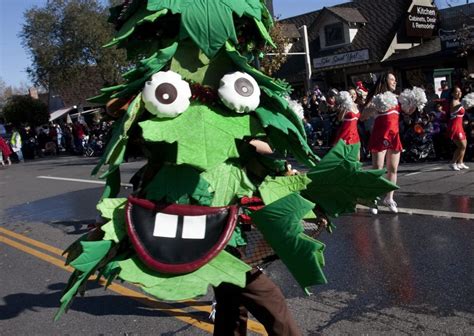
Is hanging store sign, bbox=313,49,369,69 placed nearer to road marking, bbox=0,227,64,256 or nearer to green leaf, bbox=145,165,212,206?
road marking, bbox=0,227,64,256

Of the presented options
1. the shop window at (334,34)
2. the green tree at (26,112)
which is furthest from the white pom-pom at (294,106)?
the green tree at (26,112)

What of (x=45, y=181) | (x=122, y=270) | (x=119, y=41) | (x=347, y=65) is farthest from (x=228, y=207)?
(x=347, y=65)

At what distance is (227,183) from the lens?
241 cm

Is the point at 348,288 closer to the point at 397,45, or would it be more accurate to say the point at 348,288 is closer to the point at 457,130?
the point at 457,130

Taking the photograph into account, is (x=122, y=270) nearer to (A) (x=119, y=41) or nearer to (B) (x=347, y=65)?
(A) (x=119, y=41)

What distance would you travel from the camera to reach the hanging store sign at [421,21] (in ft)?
78.2

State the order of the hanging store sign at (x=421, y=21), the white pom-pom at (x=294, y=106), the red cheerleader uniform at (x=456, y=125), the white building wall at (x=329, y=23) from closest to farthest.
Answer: the white pom-pom at (x=294, y=106) < the red cheerleader uniform at (x=456, y=125) < the hanging store sign at (x=421, y=21) < the white building wall at (x=329, y=23)

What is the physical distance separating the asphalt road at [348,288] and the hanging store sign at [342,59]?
17.4m

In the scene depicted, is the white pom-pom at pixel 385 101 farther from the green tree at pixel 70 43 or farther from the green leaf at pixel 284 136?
the green tree at pixel 70 43

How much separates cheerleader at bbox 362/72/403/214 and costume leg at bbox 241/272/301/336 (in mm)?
4334

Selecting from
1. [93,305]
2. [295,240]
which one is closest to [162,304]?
[93,305]

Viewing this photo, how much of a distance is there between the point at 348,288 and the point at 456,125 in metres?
6.73

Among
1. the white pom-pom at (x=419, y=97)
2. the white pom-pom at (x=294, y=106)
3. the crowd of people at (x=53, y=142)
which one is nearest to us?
the white pom-pom at (x=294, y=106)

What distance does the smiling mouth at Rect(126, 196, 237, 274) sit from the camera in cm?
225
